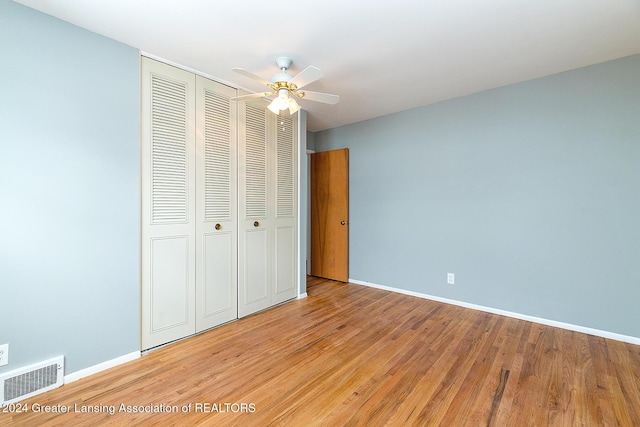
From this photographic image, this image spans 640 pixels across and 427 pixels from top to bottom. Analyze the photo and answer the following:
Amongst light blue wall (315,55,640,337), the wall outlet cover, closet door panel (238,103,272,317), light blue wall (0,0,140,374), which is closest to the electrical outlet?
light blue wall (0,0,140,374)

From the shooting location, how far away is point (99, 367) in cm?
197

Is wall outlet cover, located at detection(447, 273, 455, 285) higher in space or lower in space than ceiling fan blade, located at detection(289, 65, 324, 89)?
lower

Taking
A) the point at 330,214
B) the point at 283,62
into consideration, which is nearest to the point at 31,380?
the point at 283,62

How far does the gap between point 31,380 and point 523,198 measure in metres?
4.30

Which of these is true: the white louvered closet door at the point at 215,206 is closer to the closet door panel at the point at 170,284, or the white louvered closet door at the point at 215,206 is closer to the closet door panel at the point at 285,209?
the closet door panel at the point at 170,284

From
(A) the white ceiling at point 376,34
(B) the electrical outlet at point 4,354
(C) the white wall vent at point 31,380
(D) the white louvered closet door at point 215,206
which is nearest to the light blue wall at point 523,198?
(A) the white ceiling at point 376,34

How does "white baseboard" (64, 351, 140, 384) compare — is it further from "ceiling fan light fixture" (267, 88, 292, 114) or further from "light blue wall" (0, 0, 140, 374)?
"ceiling fan light fixture" (267, 88, 292, 114)

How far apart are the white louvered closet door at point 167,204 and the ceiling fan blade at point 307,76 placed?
1061 millimetres

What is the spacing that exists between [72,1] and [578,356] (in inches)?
172

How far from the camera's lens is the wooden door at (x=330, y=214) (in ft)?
14.1

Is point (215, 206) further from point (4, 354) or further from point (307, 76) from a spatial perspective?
point (4, 354)

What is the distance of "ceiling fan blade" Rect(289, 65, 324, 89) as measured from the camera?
1879 mm

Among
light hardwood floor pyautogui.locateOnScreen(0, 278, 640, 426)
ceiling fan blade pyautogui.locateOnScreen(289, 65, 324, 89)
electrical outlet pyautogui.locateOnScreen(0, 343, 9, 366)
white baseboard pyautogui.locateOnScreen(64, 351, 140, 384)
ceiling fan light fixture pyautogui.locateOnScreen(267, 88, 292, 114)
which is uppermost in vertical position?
ceiling fan blade pyautogui.locateOnScreen(289, 65, 324, 89)

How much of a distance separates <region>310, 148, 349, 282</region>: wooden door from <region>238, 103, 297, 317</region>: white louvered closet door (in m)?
1.04
